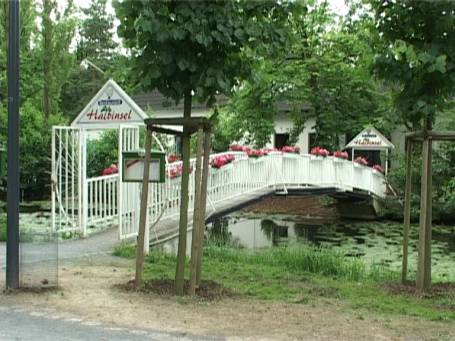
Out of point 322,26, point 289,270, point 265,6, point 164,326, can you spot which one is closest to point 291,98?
point 322,26

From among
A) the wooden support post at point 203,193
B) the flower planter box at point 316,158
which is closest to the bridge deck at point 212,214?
the flower planter box at point 316,158

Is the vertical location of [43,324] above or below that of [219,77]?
below

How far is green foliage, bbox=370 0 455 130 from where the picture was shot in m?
6.80

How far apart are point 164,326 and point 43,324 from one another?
1.01 metres

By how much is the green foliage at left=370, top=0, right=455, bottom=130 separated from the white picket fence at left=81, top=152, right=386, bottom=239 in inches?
192

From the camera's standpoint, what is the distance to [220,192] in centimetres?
1555

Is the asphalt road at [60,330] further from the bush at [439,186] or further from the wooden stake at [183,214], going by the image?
the bush at [439,186]

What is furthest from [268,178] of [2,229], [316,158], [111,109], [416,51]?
[416,51]

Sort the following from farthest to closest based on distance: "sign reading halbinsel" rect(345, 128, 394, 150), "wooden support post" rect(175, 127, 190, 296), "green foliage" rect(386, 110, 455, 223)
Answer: "sign reading halbinsel" rect(345, 128, 394, 150), "green foliage" rect(386, 110, 455, 223), "wooden support post" rect(175, 127, 190, 296)

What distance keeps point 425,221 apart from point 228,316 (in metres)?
2.73

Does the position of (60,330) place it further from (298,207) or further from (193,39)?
(298,207)

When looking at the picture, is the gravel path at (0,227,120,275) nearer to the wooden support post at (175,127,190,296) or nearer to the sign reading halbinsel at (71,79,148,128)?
the wooden support post at (175,127,190,296)

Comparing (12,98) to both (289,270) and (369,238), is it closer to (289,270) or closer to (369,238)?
(289,270)

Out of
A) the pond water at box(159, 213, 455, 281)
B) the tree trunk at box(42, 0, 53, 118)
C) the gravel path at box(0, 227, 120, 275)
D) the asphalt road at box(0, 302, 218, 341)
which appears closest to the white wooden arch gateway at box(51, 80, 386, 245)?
the gravel path at box(0, 227, 120, 275)
